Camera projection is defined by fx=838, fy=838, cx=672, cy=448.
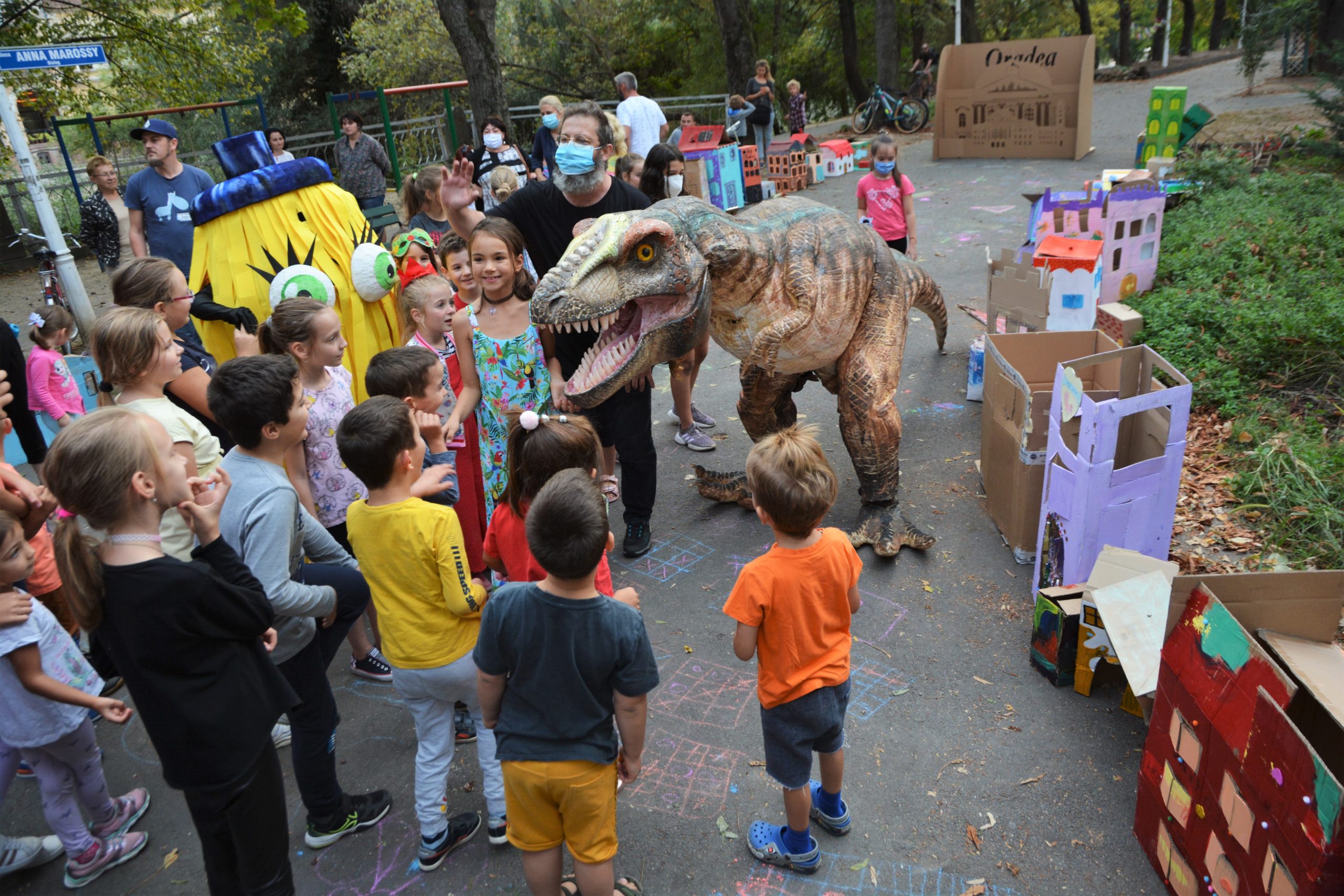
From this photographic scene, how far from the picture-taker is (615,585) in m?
3.93

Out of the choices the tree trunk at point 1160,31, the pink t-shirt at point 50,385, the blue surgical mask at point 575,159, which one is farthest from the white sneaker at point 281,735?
the tree trunk at point 1160,31

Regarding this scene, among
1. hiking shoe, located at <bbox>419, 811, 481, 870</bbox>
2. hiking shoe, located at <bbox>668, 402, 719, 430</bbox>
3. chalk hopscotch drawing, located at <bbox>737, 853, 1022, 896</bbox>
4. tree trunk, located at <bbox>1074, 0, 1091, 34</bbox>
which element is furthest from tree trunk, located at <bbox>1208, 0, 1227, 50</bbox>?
hiking shoe, located at <bbox>419, 811, 481, 870</bbox>

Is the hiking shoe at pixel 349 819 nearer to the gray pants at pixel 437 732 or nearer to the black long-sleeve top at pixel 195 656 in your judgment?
the gray pants at pixel 437 732

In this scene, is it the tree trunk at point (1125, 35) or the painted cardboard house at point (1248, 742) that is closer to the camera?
the painted cardboard house at point (1248, 742)

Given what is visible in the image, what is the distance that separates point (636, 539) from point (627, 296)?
4.60 ft

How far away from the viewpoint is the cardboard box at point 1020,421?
3.59 meters

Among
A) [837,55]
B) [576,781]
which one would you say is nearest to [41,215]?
[576,781]

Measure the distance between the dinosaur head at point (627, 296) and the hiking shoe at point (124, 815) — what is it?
2071 mm

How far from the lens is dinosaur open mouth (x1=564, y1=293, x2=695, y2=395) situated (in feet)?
11.2

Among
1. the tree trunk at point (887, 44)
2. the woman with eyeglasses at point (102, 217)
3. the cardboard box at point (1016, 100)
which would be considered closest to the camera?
the woman with eyeglasses at point (102, 217)

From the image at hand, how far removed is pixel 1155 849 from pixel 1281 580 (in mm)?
826

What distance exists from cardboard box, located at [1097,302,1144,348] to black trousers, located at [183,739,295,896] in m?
4.74

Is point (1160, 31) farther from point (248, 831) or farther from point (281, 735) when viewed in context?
point (248, 831)

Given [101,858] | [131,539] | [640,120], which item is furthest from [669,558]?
[640,120]
